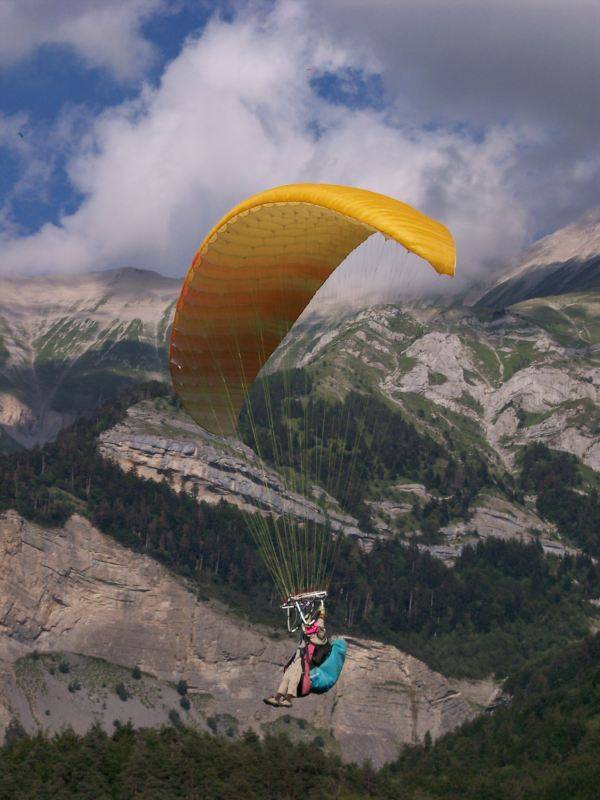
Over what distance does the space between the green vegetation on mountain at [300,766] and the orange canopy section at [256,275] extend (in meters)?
45.6

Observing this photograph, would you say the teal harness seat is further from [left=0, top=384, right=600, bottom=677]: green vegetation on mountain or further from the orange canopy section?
[left=0, top=384, right=600, bottom=677]: green vegetation on mountain

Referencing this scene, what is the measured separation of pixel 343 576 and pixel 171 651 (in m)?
34.3

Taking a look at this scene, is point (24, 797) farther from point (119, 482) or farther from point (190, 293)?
point (119, 482)

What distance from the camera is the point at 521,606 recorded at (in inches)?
7180

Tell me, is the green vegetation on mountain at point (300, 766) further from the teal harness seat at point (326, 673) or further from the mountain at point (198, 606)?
the teal harness seat at point (326, 673)

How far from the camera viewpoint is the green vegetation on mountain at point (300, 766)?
268ft

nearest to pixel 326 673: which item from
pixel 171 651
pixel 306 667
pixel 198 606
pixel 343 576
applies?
pixel 306 667

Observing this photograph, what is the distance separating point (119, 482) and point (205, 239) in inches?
5690

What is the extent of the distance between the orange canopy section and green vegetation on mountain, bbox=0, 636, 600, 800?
45.6 metres

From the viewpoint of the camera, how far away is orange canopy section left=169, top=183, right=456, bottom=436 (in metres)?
30.9

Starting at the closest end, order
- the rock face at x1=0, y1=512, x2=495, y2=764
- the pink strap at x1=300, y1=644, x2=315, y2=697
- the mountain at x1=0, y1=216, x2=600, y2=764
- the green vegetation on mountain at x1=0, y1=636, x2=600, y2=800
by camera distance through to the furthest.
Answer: the pink strap at x1=300, y1=644, x2=315, y2=697 → the green vegetation on mountain at x1=0, y1=636, x2=600, y2=800 → the mountain at x1=0, y1=216, x2=600, y2=764 → the rock face at x1=0, y1=512, x2=495, y2=764

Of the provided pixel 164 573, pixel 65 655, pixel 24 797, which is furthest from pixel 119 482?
pixel 24 797

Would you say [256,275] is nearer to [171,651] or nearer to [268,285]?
[268,285]

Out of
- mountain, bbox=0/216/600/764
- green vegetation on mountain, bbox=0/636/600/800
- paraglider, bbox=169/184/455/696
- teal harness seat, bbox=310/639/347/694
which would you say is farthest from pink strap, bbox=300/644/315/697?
mountain, bbox=0/216/600/764
